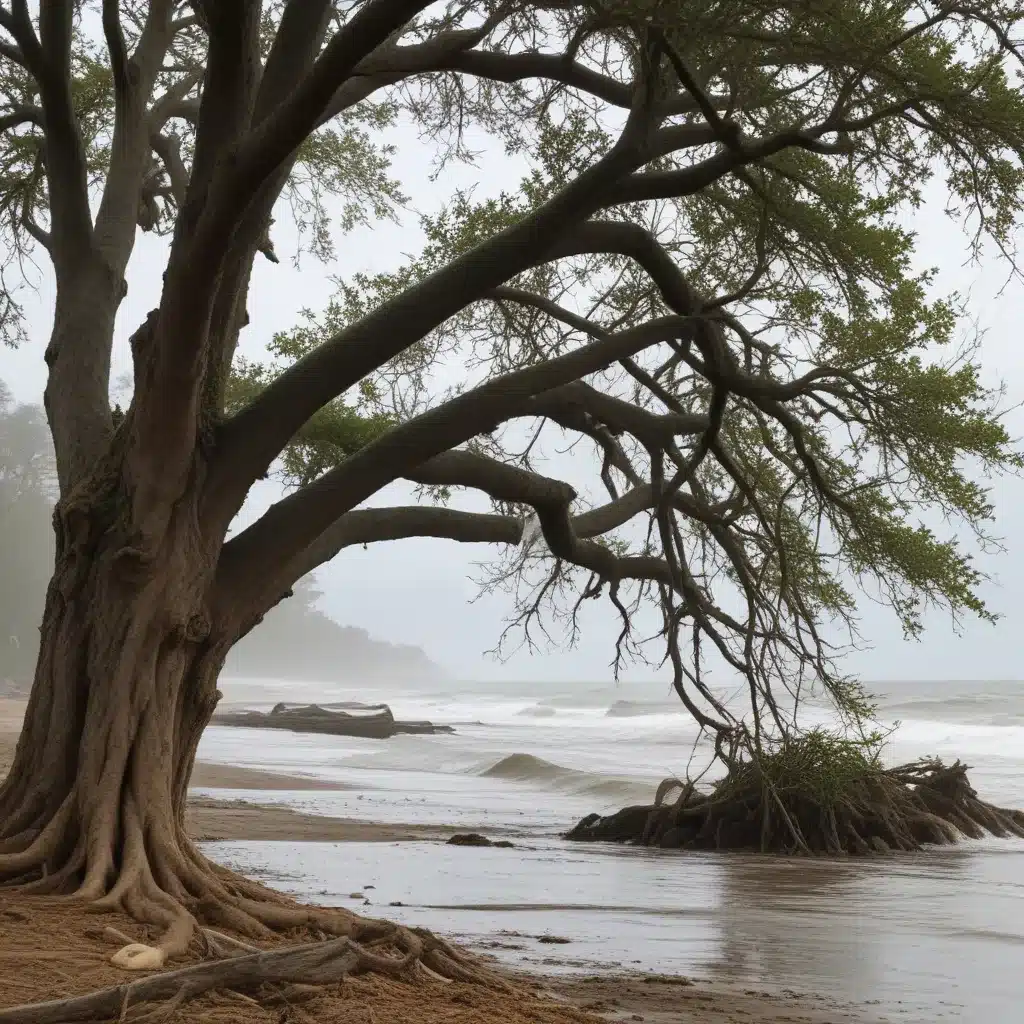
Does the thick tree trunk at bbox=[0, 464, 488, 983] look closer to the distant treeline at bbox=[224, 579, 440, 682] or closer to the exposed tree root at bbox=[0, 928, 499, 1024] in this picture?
the exposed tree root at bbox=[0, 928, 499, 1024]

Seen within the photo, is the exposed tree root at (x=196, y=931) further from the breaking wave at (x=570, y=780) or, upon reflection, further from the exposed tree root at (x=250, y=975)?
the breaking wave at (x=570, y=780)

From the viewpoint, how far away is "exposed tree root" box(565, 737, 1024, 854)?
41.0 ft

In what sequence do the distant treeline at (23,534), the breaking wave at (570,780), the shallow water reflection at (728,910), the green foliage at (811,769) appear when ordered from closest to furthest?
the shallow water reflection at (728,910)
the green foliage at (811,769)
the breaking wave at (570,780)
the distant treeline at (23,534)

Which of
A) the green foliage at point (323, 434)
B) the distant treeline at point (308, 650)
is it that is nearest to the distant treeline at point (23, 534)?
the distant treeline at point (308, 650)

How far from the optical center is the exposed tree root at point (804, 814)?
1248cm

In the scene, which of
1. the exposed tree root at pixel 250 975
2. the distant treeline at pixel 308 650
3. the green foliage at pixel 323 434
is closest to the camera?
the exposed tree root at pixel 250 975

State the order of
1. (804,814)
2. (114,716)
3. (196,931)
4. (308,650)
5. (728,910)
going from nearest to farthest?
1. (196,931)
2. (114,716)
3. (728,910)
4. (804,814)
5. (308,650)

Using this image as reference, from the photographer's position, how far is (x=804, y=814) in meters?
12.7

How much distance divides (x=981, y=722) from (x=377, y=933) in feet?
152

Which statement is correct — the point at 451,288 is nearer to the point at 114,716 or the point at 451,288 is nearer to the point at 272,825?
the point at 114,716

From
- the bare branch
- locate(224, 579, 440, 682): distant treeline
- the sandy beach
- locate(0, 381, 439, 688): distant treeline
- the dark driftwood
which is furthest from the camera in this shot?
locate(224, 579, 440, 682): distant treeline

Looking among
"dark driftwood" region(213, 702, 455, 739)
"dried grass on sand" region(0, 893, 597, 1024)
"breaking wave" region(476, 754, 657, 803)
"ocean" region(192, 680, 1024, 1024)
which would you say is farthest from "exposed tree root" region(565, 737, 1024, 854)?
"dark driftwood" region(213, 702, 455, 739)

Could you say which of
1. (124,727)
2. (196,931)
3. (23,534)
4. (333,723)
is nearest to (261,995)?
(196,931)

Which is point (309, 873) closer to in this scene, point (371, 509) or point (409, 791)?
point (371, 509)
